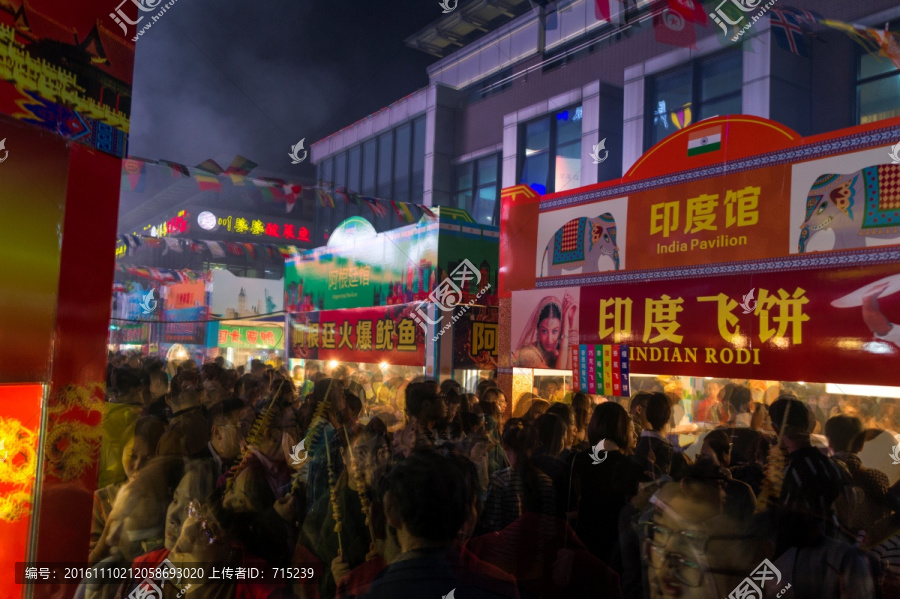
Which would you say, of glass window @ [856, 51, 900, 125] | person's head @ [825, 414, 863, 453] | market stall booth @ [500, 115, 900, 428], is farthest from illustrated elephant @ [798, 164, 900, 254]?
glass window @ [856, 51, 900, 125]

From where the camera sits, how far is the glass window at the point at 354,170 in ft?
53.7

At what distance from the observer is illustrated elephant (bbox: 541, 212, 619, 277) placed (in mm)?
7719

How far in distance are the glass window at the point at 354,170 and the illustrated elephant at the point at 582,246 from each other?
8997 mm

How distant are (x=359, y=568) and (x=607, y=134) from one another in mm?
10904

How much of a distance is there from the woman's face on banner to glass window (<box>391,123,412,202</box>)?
7.29 metres

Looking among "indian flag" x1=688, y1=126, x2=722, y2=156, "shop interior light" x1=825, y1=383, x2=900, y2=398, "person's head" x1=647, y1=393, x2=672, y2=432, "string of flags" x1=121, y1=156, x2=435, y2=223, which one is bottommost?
"person's head" x1=647, y1=393, x2=672, y2=432

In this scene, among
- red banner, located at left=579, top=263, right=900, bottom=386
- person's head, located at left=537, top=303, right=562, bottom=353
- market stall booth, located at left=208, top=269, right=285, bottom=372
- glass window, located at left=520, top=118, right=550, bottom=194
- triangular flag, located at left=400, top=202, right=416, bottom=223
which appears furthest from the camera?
market stall booth, located at left=208, top=269, right=285, bottom=372

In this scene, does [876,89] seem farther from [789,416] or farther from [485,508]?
[485,508]

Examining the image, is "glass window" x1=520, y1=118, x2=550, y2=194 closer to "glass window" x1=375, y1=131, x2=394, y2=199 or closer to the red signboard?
"glass window" x1=375, y1=131, x2=394, y2=199

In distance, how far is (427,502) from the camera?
6.72ft

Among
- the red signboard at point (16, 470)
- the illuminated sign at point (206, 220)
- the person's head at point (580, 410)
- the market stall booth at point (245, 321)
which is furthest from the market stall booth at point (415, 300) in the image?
the illuminated sign at point (206, 220)

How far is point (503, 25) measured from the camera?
1373 centimetres

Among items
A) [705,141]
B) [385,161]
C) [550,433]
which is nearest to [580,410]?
[550,433]

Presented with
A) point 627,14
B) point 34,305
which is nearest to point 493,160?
point 627,14
